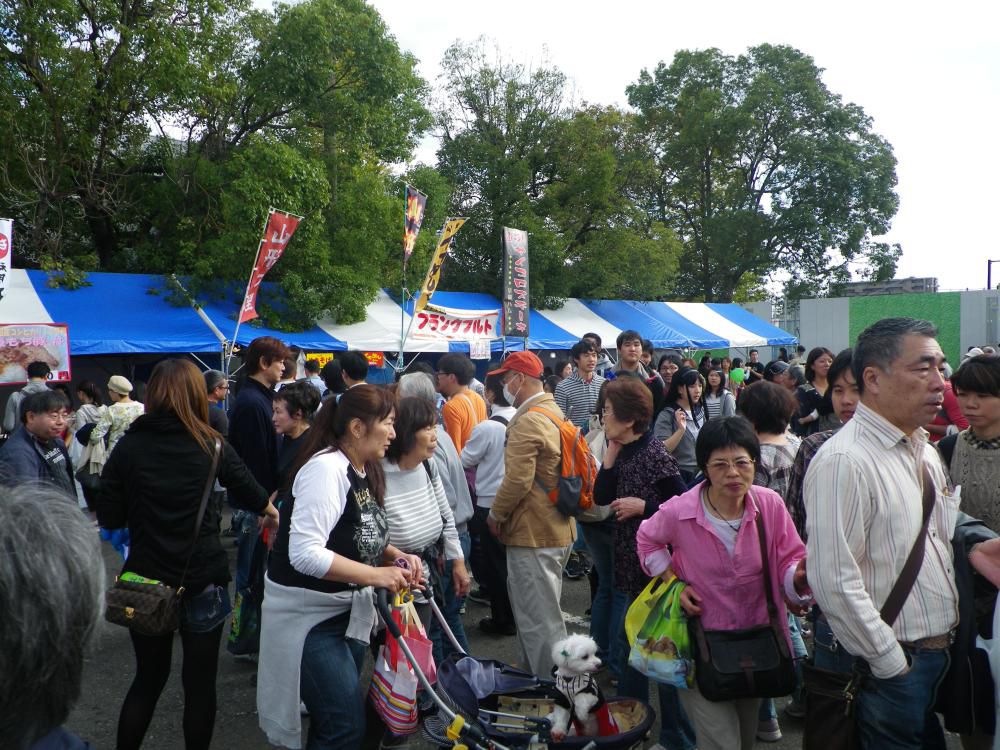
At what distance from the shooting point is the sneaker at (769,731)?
12.1ft

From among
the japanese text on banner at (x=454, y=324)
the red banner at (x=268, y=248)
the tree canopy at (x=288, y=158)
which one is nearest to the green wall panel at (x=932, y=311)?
the tree canopy at (x=288, y=158)

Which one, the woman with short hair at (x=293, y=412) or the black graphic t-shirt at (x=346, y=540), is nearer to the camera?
the black graphic t-shirt at (x=346, y=540)

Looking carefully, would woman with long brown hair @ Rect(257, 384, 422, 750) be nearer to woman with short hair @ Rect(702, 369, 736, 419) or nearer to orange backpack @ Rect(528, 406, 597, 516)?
orange backpack @ Rect(528, 406, 597, 516)

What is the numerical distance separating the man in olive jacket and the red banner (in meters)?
8.97

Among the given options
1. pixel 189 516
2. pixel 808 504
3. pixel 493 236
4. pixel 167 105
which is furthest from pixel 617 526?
pixel 493 236

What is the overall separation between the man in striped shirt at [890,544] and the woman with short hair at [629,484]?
4.61ft

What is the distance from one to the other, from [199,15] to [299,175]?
12.4 feet

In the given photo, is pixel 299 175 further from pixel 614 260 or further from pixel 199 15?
pixel 614 260

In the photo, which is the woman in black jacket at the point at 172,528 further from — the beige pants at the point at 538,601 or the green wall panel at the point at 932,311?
the green wall panel at the point at 932,311

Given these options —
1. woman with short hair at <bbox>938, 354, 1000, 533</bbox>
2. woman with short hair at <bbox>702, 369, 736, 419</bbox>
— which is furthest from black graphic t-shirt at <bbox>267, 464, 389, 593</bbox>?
woman with short hair at <bbox>702, 369, 736, 419</bbox>

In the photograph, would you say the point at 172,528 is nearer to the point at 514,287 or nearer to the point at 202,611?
the point at 202,611

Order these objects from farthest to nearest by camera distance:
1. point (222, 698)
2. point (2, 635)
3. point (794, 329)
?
1. point (794, 329)
2. point (222, 698)
3. point (2, 635)

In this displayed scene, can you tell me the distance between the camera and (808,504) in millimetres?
2234

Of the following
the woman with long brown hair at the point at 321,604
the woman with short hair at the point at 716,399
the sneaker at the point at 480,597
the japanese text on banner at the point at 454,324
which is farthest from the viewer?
the japanese text on banner at the point at 454,324
